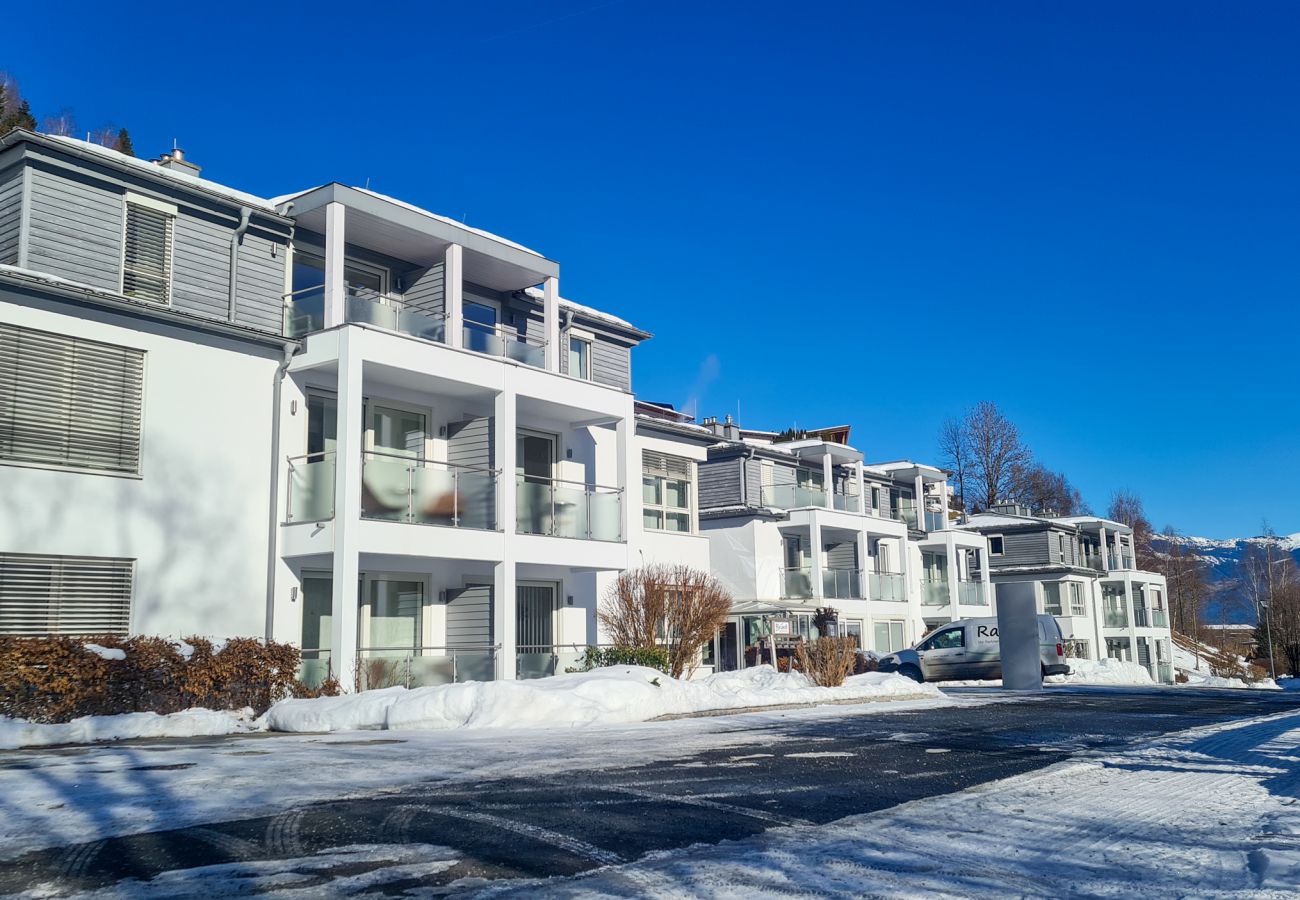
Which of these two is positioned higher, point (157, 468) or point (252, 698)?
point (157, 468)

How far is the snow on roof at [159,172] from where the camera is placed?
1840 cm

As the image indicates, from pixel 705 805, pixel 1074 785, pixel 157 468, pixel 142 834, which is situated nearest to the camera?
pixel 142 834

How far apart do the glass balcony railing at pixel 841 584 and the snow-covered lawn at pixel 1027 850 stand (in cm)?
3071

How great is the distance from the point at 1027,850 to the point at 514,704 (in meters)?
9.93

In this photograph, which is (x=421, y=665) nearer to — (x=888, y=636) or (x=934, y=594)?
(x=888, y=636)

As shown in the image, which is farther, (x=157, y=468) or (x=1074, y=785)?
(x=157, y=468)

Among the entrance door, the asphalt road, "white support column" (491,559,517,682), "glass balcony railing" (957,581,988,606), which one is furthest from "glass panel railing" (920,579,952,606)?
the asphalt road

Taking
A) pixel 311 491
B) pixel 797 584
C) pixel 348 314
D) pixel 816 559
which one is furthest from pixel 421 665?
pixel 797 584

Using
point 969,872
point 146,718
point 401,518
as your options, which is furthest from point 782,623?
point 969,872

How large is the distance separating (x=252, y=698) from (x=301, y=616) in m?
3.10

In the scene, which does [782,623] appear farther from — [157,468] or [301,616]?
[157,468]

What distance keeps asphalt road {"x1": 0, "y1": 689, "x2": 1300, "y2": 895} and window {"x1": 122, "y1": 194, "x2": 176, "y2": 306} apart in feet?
35.4

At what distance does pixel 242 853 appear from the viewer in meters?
6.15

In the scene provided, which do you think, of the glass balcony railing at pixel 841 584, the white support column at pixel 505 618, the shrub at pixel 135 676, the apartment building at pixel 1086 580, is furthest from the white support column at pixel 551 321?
the apartment building at pixel 1086 580
